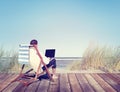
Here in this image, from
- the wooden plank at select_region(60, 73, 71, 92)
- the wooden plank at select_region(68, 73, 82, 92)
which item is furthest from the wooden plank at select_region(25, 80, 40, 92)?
the wooden plank at select_region(68, 73, 82, 92)

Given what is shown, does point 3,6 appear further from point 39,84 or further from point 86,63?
point 39,84

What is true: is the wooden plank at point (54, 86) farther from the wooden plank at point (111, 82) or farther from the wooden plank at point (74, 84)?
the wooden plank at point (111, 82)

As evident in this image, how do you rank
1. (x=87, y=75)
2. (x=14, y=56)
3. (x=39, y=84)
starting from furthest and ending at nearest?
(x=14, y=56), (x=87, y=75), (x=39, y=84)

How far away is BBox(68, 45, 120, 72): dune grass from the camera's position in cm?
803

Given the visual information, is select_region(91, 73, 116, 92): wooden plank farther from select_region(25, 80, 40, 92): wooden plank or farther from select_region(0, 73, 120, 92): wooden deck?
select_region(25, 80, 40, 92): wooden plank

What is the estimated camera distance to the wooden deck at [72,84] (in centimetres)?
539

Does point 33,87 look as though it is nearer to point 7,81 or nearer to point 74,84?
point 74,84

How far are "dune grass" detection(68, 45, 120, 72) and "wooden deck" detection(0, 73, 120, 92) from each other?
95cm

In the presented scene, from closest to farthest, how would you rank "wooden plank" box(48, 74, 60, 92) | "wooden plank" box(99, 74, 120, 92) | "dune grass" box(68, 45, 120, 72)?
1. "wooden plank" box(48, 74, 60, 92)
2. "wooden plank" box(99, 74, 120, 92)
3. "dune grass" box(68, 45, 120, 72)

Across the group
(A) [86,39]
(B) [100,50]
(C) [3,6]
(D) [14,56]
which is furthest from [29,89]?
(C) [3,6]

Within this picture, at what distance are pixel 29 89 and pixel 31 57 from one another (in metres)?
0.82

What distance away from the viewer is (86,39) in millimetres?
10211

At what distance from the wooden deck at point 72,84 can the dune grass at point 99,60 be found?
949 millimetres

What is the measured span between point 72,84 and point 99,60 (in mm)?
2359
